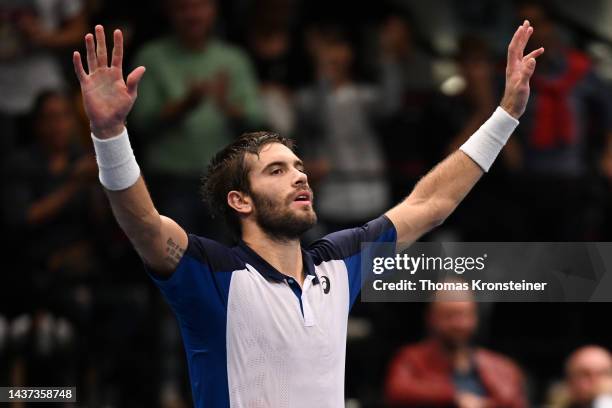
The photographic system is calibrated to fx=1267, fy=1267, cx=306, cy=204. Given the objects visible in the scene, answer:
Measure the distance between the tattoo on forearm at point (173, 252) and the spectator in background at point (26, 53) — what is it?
385 centimetres

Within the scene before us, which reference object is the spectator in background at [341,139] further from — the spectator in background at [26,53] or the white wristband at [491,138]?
the white wristband at [491,138]

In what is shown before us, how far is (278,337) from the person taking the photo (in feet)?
16.8

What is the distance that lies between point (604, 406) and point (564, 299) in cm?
75

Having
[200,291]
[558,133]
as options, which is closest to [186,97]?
[558,133]

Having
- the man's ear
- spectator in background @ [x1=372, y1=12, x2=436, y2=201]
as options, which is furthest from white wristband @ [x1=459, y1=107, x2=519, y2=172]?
spectator in background @ [x1=372, y1=12, x2=436, y2=201]

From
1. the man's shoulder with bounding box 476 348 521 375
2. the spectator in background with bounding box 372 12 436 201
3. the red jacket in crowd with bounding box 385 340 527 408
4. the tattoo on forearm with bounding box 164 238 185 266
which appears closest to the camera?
the tattoo on forearm with bounding box 164 238 185 266

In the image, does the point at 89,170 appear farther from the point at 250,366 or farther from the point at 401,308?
the point at 250,366

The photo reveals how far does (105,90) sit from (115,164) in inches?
11.3

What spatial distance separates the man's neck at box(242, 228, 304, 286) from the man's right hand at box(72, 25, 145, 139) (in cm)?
88

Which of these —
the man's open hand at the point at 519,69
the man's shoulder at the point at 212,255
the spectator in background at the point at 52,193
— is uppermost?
the spectator in background at the point at 52,193

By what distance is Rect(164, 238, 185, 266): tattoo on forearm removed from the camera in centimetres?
502

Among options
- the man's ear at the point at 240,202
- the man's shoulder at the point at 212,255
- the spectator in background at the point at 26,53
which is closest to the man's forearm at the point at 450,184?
the man's ear at the point at 240,202

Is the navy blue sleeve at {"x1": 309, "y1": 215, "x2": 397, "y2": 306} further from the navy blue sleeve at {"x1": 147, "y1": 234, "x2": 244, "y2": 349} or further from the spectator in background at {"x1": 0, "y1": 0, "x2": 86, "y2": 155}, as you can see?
the spectator in background at {"x1": 0, "y1": 0, "x2": 86, "y2": 155}

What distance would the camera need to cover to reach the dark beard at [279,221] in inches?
211
